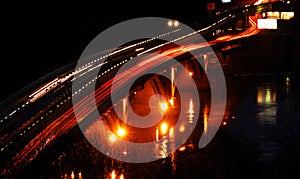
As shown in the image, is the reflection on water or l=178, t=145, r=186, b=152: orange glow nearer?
the reflection on water

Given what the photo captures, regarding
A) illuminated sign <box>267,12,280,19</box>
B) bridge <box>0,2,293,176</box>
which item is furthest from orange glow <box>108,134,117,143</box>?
illuminated sign <box>267,12,280,19</box>

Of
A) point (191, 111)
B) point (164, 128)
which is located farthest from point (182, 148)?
point (191, 111)

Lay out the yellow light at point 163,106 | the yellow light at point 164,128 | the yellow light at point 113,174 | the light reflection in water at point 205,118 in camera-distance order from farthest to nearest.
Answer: the yellow light at point 163,106 < the light reflection in water at point 205,118 < the yellow light at point 164,128 < the yellow light at point 113,174

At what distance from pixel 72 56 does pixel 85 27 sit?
50.7ft

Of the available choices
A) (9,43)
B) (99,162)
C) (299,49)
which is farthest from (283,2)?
(99,162)

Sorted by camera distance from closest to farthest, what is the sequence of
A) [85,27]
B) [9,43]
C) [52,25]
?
[9,43]
[52,25]
[85,27]

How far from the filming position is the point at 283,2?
332 ft

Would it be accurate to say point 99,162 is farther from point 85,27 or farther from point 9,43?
point 85,27

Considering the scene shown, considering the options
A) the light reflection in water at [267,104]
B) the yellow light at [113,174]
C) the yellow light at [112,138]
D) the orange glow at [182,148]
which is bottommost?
the light reflection in water at [267,104]

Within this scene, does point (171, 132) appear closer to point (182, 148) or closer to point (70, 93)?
point (182, 148)

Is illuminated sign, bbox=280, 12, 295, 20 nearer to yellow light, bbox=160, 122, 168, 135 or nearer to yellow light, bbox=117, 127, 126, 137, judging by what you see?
yellow light, bbox=160, 122, 168, 135

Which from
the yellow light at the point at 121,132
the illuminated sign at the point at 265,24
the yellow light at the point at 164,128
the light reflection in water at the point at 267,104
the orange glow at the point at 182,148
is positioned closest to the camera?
the orange glow at the point at 182,148

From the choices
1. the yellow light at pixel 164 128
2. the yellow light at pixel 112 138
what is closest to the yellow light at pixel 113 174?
the yellow light at pixel 112 138

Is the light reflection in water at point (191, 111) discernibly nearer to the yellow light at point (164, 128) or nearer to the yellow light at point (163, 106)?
the yellow light at point (163, 106)
